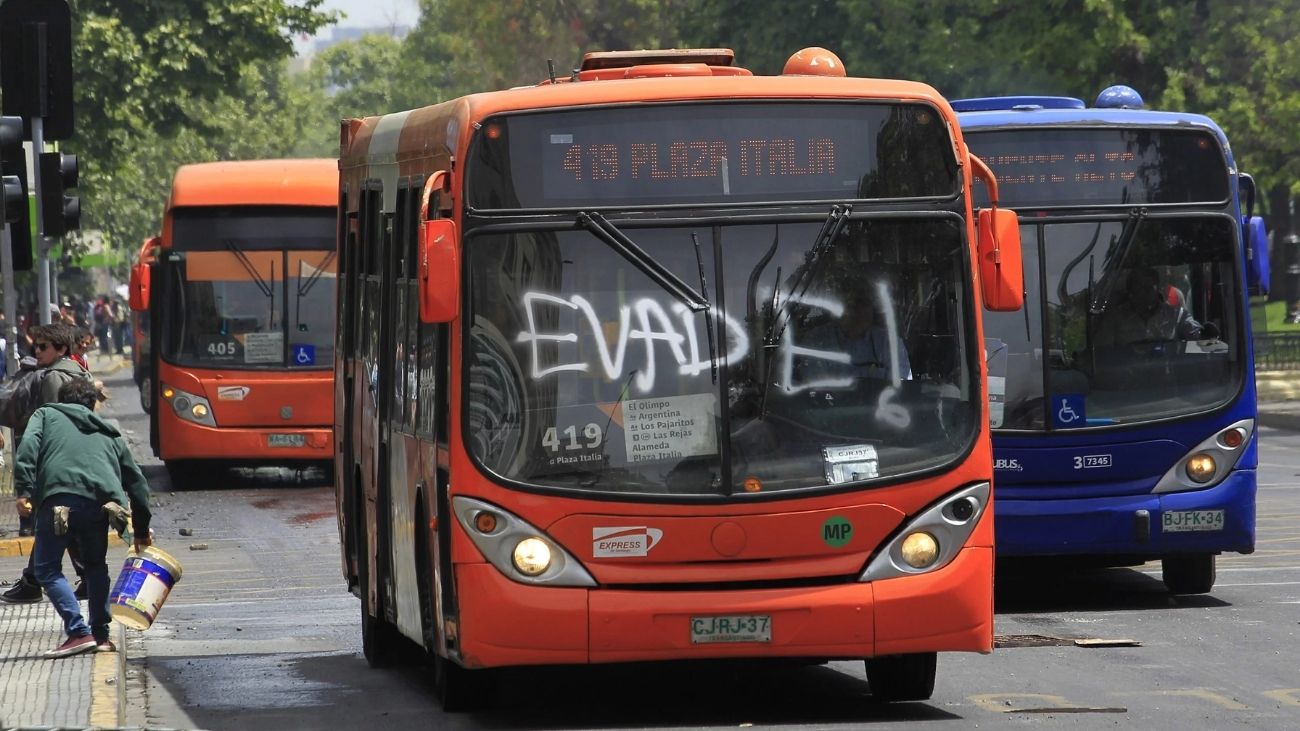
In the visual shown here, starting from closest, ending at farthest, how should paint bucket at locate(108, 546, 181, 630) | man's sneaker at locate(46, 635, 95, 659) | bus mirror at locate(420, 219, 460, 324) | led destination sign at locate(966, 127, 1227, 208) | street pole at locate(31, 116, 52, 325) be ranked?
bus mirror at locate(420, 219, 460, 324), paint bucket at locate(108, 546, 181, 630), man's sneaker at locate(46, 635, 95, 659), led destination sign at locate(966, 127, 1227, 208), street pole at locate(31, 116, 52, 325)

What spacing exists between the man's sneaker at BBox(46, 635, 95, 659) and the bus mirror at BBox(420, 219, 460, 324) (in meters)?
3.50

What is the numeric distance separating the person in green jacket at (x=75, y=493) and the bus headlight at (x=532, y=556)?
119 inches

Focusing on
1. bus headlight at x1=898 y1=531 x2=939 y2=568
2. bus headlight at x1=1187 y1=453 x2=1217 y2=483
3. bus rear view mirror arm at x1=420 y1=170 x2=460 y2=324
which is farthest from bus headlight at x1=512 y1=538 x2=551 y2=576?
bus headlight at x1=1187 y1=453 x2=1217 y2=483

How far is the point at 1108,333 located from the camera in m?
12.8

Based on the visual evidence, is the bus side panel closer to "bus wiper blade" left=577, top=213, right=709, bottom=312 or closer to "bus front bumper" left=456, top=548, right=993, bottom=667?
"bus front bumper" left=456, top=548, right=993, bottom=667

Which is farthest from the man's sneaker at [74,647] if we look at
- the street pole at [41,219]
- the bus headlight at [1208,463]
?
the street pole at [41,219]

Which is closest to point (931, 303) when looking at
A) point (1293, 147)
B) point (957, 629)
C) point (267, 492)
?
point (957, 629)

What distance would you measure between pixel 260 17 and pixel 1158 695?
29646mm

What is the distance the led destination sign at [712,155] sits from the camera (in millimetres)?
9125

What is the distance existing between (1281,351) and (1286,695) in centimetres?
2846

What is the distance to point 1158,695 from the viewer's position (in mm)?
9859

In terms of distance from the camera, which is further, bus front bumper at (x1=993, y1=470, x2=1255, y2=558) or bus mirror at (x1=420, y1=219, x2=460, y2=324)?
bus front bumper at (x1=993, y1=470, x2=1255, y2=558)

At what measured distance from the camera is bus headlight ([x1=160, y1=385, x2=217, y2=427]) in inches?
930

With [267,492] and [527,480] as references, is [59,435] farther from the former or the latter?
[267,492]
